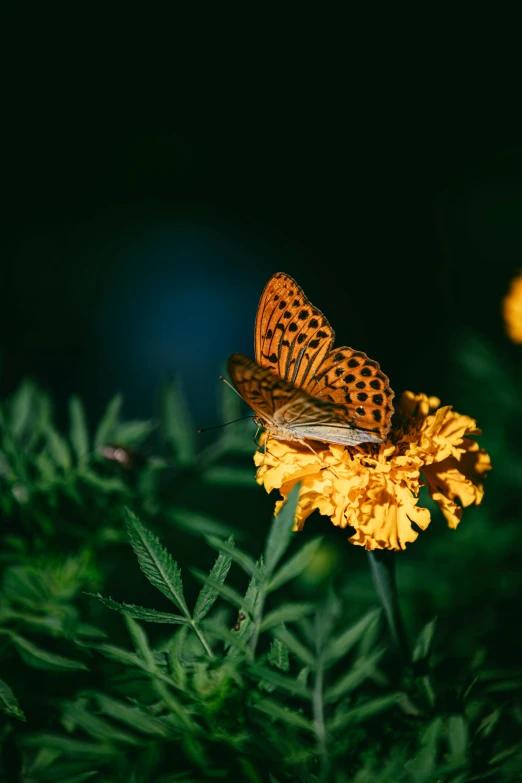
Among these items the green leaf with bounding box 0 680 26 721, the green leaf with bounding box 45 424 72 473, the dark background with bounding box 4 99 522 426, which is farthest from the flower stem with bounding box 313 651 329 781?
the dark background with bounding box 4 99 522 426

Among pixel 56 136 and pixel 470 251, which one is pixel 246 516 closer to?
pixel 470 251

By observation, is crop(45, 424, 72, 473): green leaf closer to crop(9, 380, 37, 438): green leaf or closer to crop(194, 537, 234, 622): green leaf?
crop(9, 380, 37, 438): green leaf

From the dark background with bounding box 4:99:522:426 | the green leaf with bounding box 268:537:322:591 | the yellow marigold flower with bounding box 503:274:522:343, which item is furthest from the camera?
the dark background with bounding box 4:99:522:426

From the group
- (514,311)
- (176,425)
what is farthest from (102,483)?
(514,311)

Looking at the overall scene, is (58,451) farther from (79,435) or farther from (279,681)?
(279,681)

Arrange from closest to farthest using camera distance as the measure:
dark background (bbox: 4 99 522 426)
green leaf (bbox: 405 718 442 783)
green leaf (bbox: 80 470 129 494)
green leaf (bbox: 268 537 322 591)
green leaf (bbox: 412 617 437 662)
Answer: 1. green leaf (bbox: 405 718 442 783)
2. green leaf (bbox: 268 537 322 591)
3. green leaf (bbox: 412 617 437 662)
4. green leaf (bbox: 80 470 129 494)
5. dark background (bbox: 4 99 522 426)

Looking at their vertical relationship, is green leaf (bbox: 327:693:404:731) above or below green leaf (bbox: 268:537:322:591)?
below
